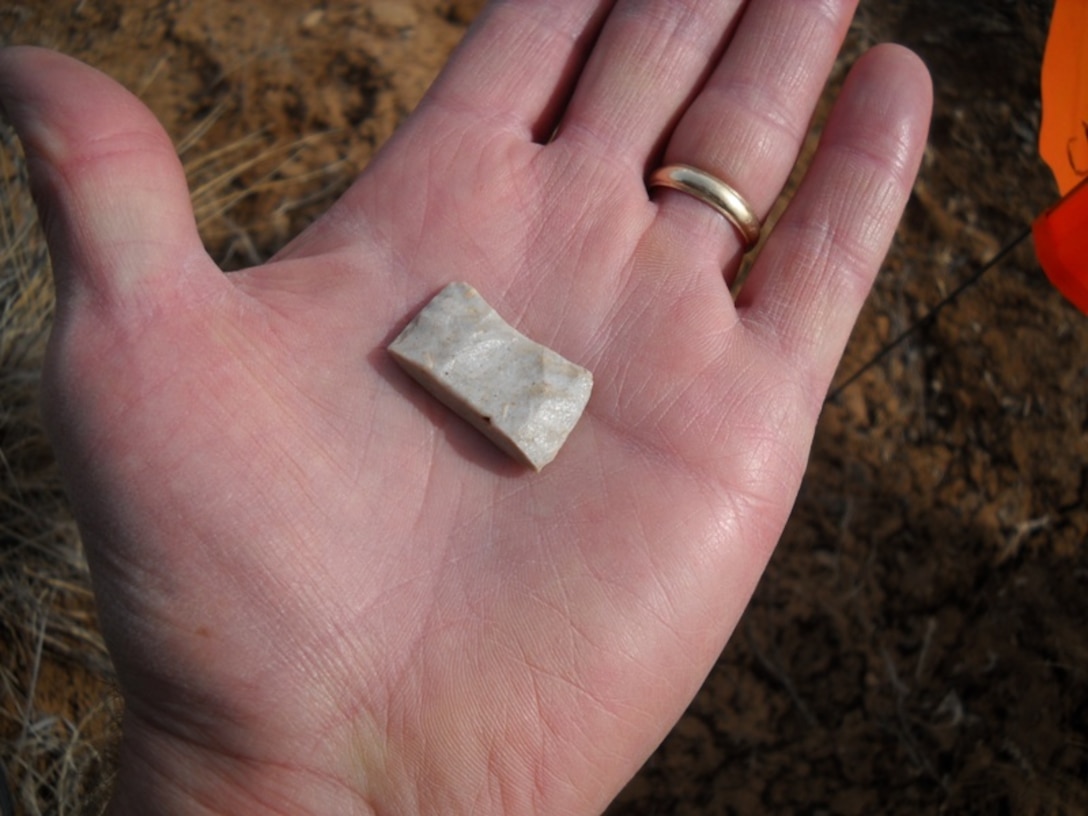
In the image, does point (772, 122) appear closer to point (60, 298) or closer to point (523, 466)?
point (523, 466)

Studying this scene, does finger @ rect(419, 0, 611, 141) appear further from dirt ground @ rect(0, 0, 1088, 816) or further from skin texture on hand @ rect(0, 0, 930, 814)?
dirt ground @ rect(0, 0, 1088, 816)

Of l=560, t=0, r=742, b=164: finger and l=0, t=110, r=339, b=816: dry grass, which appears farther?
l=0, t=110, r=339, b=816: dry grass

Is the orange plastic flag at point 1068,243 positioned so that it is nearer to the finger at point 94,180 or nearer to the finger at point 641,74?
the finger at point 641,74

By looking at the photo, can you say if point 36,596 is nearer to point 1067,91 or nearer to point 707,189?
point 707,189

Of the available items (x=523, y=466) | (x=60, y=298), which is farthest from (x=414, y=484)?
(x=60, y=298)

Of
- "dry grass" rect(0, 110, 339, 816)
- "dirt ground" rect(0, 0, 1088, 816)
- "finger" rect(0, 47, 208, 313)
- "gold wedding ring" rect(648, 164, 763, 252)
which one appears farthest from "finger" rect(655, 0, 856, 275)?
"dry grass" rect(0, 110, 339, 816)
